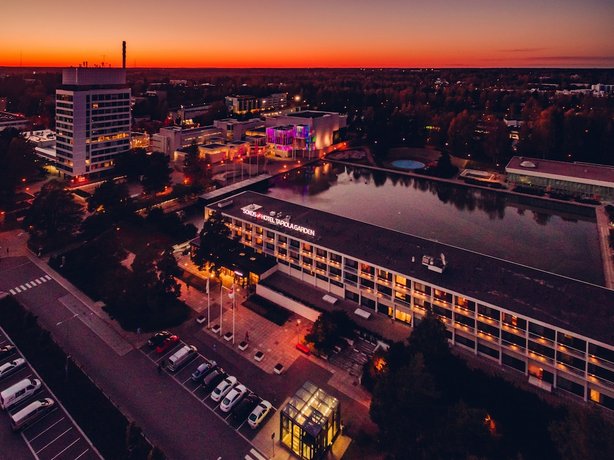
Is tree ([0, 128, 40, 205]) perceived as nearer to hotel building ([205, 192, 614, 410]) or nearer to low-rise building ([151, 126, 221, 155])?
low-rise building ([151, 126, 221, 155])

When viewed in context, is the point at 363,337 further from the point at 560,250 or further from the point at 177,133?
the point at 177,133

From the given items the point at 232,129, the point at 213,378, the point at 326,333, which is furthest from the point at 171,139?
the point at 326,333

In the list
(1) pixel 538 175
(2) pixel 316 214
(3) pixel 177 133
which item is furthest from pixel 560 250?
(3) pixel 177 133

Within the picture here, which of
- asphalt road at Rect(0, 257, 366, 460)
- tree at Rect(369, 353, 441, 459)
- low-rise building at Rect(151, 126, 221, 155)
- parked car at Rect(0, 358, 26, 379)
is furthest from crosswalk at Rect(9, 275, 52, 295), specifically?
low-rise building at Rect(151, 126, 221, 155)

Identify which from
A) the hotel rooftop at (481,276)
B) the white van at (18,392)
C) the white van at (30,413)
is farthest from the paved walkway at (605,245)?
the white van at (18,392)

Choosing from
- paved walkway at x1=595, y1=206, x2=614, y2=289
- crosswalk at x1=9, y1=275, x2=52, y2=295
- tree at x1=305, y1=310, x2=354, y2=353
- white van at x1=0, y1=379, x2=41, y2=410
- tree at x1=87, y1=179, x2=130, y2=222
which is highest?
tree at x1=87, y1=179, x2=130, y2=222

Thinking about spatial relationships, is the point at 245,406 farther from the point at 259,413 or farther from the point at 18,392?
the point at 18,392

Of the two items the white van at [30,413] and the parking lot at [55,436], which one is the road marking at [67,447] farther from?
the white van at [30,413]
